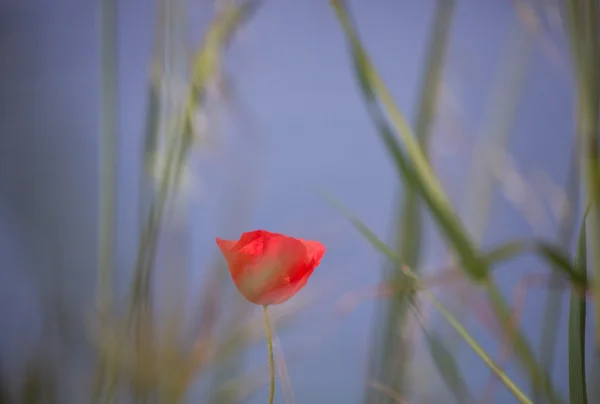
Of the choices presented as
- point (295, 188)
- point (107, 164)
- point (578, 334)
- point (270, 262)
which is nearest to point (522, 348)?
point (578, 334)

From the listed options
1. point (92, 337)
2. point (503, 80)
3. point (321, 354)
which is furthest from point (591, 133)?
point (92, 337)

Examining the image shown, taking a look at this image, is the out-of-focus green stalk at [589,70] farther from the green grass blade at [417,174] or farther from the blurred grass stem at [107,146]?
the blurred grass stem at [107,146]

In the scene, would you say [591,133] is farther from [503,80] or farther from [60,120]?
[60,120]

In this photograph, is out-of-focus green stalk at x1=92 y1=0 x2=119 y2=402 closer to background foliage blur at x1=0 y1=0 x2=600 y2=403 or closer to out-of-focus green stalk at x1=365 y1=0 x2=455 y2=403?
background foliage blur at x1=0 y1=0 x2=600 y2=403

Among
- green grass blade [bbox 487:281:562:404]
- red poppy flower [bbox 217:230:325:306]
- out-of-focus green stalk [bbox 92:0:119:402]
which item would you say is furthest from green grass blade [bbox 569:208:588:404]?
out-of-focus green stalk [bbox 92:0:119:402]

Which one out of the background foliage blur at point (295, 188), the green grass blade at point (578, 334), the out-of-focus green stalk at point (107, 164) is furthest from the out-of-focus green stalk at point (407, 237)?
the out-of-focus green stalk at point (107, 164)

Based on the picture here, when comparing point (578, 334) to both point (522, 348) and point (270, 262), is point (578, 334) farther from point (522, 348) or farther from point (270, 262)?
point (270, 262)
